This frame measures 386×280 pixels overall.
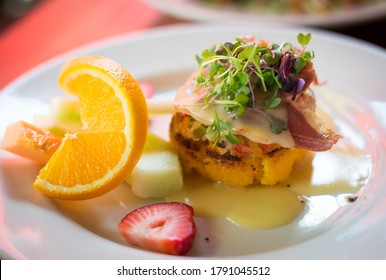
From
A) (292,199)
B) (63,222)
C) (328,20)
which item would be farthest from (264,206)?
(328,20)

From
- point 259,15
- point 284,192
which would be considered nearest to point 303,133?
point 284,192

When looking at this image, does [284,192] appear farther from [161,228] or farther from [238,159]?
[161,228]

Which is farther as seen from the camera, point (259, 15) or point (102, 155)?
point (259, 15)

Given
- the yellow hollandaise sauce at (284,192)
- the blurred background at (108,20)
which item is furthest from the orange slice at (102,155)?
the blurred background at (108,20)

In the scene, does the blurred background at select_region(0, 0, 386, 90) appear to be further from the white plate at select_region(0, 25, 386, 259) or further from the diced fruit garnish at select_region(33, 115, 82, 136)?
the diced fruit garnish at select_region(33, 115, 82, 136)

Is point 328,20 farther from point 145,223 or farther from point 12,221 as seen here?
point 12,221
